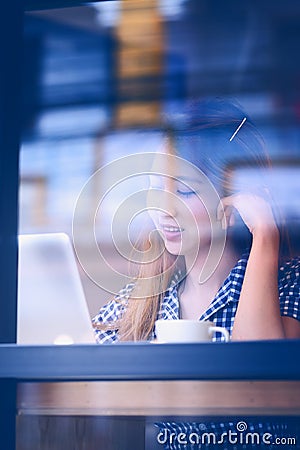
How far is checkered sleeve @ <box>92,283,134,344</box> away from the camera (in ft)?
7.18

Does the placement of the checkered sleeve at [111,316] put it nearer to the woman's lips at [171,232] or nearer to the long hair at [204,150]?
the long hair at [204,150]

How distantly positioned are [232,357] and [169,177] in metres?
0.90

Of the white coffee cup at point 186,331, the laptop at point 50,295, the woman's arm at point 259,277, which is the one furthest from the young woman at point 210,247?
the white coffee cup at point 186,331

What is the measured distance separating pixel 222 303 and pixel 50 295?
0.45 m

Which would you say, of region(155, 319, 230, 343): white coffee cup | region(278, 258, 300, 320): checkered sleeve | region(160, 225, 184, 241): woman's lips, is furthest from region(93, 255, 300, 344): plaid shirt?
region(155, 319, 230, 343): white coffee cup

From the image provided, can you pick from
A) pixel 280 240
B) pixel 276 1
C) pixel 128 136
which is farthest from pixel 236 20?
pixel 280 240

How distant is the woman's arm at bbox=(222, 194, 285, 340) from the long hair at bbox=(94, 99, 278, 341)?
2.7 inches

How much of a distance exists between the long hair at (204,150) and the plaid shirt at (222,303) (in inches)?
0.9

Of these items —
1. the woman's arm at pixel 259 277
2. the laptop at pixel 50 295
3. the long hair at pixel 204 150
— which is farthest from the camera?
the long hair at pixel 204 150

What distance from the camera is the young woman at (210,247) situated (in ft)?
7.25

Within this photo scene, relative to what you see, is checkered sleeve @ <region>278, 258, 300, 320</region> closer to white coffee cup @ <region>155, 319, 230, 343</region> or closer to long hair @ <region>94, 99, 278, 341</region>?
long hair @ <region>94, 99, 278, 341</region>

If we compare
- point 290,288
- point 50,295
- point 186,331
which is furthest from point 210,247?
point 186,331

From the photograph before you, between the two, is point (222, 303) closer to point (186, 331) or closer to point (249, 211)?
point (249, 211)

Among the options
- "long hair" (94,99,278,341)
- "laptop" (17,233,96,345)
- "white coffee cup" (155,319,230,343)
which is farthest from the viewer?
"long hair" (94,99,278,341)
